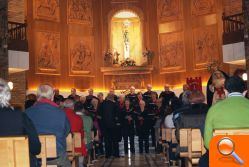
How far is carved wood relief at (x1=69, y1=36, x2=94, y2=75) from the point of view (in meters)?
22.9

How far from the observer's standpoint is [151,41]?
23.4m

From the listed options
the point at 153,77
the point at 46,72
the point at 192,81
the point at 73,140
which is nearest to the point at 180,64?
the point at 153,77

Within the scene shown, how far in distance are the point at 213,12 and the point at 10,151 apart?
1790 cm

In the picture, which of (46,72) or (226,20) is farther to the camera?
(46,72)

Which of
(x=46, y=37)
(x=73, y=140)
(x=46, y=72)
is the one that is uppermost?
(x=46, y=37)

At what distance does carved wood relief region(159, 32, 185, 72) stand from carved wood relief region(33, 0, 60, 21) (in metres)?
4.55

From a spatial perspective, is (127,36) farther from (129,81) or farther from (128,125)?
(128,125)

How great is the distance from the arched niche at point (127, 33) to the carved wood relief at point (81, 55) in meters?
0.92

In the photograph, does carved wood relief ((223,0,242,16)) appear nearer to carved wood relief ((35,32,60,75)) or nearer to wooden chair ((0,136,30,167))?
carved wood relief ((35,32,60,75))

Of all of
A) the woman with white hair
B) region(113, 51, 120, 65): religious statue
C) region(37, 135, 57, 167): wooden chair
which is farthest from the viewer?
region(113, 51, 120, 65): religious statue

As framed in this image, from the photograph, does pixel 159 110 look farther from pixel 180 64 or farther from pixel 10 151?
pixel 10 151

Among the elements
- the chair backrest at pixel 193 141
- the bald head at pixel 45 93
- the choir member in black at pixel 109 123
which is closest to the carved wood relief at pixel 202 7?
the choir member in black at pixel 109 123

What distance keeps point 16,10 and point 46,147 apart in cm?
1526

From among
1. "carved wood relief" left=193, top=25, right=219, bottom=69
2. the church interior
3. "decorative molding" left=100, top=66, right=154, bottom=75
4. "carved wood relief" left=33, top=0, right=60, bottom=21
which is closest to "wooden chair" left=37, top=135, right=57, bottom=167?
Answer: the church interior
